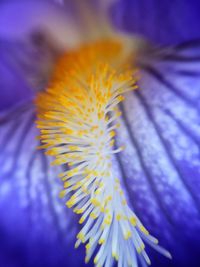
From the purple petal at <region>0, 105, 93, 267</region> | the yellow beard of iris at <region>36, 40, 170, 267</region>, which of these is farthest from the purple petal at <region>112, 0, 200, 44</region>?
the purple petal at <region>0, 105, 93, 267</region>

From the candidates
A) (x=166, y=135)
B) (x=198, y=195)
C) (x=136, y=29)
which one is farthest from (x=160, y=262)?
(x=136, y=29)

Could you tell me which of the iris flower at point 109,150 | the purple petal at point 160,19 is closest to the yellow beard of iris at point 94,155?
the iris flower at point 109,150

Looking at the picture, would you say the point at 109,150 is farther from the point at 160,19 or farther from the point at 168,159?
the point at 160,19

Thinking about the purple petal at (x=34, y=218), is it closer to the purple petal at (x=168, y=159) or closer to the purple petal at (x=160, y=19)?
the purple petal at (x=168, y=159)

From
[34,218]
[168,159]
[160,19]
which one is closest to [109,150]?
[168,159]

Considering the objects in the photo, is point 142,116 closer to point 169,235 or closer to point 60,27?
point 169,235

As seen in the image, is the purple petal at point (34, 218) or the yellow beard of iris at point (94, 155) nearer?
the yellow beard of iris at point (94, 155)
